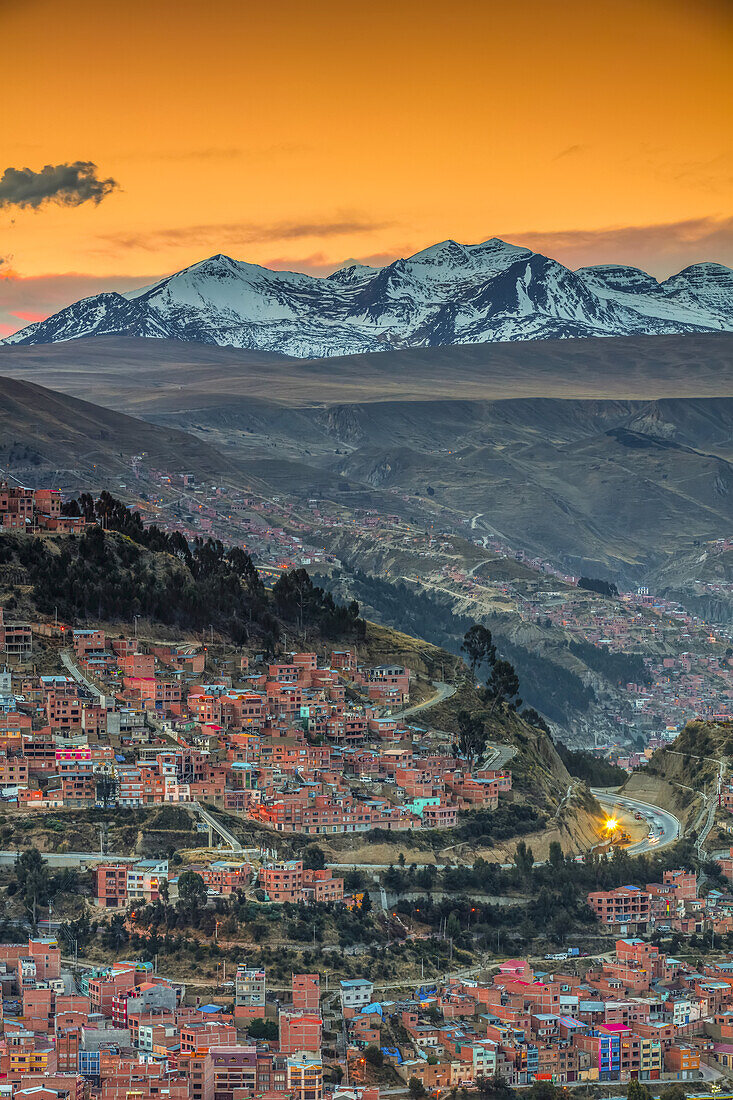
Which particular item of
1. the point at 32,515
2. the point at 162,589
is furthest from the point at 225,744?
the point at 32,515

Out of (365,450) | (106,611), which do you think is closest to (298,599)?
(106,611)

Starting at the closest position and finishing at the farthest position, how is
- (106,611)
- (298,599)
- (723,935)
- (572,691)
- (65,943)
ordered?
(65,943) < (723,935) < (106,611) < (298,599) < (572,691)

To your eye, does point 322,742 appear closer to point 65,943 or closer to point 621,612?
point 65,943

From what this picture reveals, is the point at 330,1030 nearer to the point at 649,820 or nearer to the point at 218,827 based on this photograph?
the point at 218,827

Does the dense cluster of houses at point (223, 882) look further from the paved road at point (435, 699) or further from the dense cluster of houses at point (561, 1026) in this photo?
the paved road at point (435, 699)

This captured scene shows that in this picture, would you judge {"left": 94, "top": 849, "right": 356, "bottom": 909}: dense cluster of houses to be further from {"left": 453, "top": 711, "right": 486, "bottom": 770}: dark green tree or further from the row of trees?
the row of trees

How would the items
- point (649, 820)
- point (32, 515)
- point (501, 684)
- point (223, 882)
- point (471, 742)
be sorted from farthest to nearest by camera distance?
point (32, 515) → point (501, 684) → point (649, 820) → point (471, 742) → point (223, 882)
